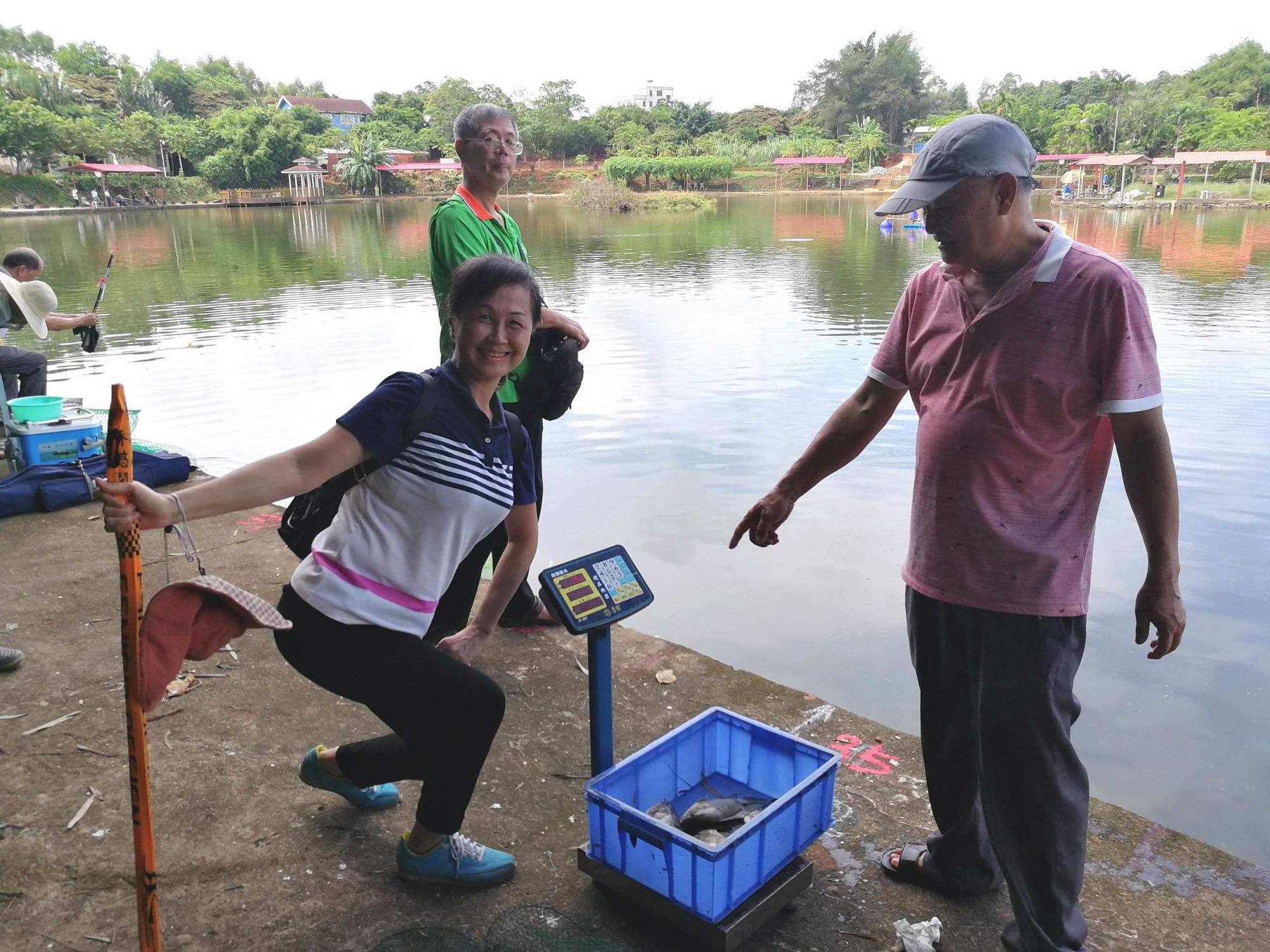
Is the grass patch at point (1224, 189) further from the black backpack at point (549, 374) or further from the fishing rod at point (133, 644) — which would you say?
the fishing rod at point (133, 644)

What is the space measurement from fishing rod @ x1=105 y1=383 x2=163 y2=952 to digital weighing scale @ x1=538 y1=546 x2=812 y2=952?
807mm

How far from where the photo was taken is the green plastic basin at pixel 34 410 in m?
5.65

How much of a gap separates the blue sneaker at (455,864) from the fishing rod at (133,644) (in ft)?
2.23

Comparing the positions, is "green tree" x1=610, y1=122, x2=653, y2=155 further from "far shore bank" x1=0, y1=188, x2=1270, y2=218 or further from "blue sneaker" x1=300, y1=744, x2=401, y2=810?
"blue sneaker" x1=300, y1=744, x2=401, y2=810

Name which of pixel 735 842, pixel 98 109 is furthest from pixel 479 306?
pixel 98 109

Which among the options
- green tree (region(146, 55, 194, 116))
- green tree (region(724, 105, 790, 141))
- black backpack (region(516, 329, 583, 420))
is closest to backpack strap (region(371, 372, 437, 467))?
black backpack (region(516, 329, 583, 420))

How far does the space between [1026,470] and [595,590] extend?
102 cm

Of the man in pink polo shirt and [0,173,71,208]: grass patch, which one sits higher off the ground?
[0,173,71,208]: grass patch

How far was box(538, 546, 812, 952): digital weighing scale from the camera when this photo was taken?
213cm

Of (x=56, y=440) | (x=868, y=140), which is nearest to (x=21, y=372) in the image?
(x=56, y=440)

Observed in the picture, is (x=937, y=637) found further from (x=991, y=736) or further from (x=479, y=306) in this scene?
(x=479, y=306)

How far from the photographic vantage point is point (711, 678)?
3.51 meters

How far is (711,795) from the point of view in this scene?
265 centimetres

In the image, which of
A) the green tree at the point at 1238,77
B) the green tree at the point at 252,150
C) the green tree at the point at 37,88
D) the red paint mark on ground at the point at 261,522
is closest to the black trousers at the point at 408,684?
the red paint mark on ground at the point at 261,522
